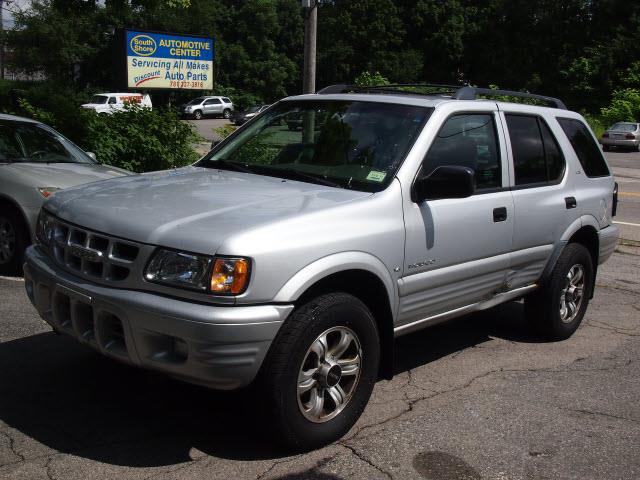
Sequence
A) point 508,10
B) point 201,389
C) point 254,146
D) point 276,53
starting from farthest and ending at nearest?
1. point 276,53
2. point 508,10
3. point 254,146
4. point 201,389

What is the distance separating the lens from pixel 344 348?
395cm

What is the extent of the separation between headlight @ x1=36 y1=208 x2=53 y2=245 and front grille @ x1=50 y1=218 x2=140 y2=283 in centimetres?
10

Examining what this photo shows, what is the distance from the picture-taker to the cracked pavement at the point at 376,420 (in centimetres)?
372

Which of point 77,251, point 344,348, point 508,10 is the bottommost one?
point 344,348

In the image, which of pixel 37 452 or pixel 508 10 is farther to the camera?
pixel 508 10

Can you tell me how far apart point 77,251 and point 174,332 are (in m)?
0.82

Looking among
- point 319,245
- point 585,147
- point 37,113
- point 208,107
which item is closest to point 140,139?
point 37,113

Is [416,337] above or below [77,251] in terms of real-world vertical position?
below

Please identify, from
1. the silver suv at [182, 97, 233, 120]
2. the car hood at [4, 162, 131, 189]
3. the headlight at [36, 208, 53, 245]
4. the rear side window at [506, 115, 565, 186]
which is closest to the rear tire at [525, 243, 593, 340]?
the rear side window at [506, 115, 565, 186]

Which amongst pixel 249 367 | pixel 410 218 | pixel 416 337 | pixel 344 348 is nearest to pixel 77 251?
pixel 249 367

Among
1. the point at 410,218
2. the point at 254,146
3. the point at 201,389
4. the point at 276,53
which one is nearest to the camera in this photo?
the point at 410,218

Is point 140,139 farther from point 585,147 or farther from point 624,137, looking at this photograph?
point 624,137

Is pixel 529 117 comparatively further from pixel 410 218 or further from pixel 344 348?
pixel 344 348

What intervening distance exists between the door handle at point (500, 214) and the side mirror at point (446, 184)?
601mm
